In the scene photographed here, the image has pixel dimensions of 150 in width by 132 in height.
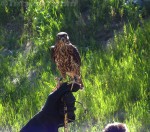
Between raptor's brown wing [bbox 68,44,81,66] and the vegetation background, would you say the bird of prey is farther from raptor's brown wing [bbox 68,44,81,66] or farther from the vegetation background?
the vegetation background

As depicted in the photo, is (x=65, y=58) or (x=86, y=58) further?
(x=86, y=58)

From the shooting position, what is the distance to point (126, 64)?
602 centimetres

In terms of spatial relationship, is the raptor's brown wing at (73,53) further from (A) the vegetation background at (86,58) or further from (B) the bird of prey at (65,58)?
(A) the vegetation background at (86,58)

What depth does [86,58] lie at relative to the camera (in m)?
6.60

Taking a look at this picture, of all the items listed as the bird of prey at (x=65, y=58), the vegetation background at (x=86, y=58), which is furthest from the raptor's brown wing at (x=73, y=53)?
the vegetation background at (x=86, y=58)

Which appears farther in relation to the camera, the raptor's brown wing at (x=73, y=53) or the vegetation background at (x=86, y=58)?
the vegetation background at (x=86, y=58)

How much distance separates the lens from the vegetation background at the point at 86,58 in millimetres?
5418

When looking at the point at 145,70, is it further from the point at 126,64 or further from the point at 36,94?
the point at 36,94

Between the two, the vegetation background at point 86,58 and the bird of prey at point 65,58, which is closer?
the bird of prey at point 65,58

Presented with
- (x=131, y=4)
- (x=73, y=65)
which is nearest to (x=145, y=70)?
(x=131, y=4)

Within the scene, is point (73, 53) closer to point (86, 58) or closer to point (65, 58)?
point (65, 58)

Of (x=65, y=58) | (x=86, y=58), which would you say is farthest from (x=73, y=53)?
(x=86, y=58)

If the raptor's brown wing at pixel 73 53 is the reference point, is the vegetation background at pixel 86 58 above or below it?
below

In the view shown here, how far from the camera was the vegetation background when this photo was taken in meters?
5.42
